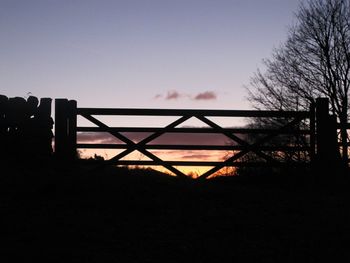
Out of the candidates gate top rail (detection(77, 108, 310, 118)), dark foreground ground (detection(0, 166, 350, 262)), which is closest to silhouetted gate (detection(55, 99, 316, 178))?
gate top rail (detection(77, 108, 310, 118))

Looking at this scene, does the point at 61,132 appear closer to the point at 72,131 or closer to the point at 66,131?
the point at 66,131

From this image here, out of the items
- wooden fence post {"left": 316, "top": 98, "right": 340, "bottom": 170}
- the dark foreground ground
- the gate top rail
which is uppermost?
the gate top rail

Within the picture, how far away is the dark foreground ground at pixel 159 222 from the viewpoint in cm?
445

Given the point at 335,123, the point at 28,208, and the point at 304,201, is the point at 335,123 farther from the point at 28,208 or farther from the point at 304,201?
the point at 28,208

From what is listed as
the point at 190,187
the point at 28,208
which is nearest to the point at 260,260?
the point at 28,208

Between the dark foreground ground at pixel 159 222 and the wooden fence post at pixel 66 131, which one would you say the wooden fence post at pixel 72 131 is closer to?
the wooden fence post at pixel 66 131

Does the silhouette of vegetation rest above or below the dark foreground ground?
above

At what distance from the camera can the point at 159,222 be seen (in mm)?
5645

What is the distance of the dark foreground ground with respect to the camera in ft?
14.6

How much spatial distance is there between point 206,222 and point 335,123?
5.81m

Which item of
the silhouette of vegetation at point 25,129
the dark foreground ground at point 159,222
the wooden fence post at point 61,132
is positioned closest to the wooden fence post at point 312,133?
the dark foreground ground at point 159,222

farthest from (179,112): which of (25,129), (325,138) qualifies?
(25,129)

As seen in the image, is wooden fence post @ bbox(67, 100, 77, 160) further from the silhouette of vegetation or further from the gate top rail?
the silhouette of vegetation

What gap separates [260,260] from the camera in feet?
14.3
